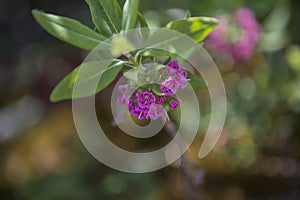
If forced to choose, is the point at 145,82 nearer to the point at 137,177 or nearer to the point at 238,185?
the point at 137,177

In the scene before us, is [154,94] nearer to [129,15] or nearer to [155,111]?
[155,111]

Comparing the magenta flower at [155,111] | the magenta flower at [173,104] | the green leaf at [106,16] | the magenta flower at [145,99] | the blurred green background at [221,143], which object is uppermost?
the green leaf at [106,16]

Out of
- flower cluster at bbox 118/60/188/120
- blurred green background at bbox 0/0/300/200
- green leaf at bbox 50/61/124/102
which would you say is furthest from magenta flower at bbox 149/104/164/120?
blurred green background at bbox 0/0/300/200

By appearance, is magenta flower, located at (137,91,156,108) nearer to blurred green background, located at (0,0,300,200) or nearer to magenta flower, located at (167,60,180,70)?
magenta flower, located at (167,60,180,70)

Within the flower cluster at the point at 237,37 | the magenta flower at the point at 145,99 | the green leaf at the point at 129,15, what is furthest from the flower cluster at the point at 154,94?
the flower cluster at the point at 237,37

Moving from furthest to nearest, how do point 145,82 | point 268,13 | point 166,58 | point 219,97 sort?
point 268,13, point 219,97, point 166,58, point 145,82

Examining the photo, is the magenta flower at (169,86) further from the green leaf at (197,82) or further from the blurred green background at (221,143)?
the blurred green background at (221,143)

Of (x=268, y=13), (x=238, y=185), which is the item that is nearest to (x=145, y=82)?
(x=238, y=185)
